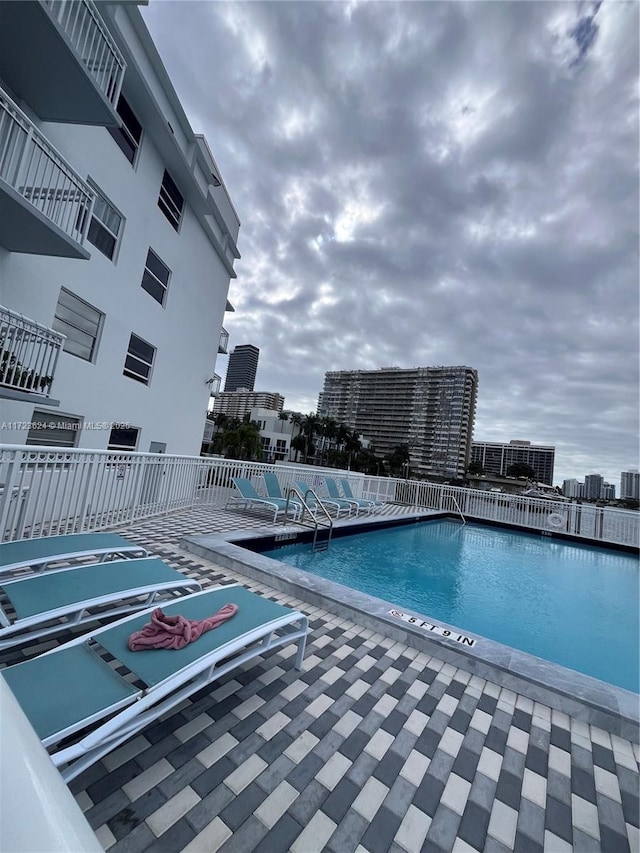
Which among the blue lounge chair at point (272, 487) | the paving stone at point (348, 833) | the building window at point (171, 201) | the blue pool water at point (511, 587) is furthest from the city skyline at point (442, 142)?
the blue lounge chair at point (272, 487)

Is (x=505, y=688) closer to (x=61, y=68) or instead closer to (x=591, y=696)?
(x=591, y=696)

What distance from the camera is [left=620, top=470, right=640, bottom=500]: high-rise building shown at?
19.1 metres

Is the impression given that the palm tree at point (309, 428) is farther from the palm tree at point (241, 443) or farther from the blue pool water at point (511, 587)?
the blue pool water at point (511, 587)

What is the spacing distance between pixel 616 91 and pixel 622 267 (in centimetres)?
466

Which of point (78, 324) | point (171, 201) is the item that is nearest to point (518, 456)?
point (171, 201)

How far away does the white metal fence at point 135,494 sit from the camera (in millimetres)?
3834

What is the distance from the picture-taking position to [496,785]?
164 centimetres

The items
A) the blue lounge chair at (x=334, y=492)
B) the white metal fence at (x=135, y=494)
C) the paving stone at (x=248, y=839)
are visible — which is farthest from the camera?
the blue lounge chair at (x=334, y=492)

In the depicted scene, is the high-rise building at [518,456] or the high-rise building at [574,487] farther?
the high-rise building at [518,456]

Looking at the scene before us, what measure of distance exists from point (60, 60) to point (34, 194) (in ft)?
5.88

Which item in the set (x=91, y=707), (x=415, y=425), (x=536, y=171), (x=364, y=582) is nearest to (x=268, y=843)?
(x=91, y=707)

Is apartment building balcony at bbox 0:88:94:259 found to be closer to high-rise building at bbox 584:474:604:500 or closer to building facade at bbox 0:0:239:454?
building facade at bbox 0:0:239:454

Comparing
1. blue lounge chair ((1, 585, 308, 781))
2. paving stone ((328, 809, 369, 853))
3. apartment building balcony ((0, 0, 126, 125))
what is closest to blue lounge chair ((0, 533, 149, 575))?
blue lounge chair ((1, 585, 308, 781))

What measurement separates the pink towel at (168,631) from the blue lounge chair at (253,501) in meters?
4.92
